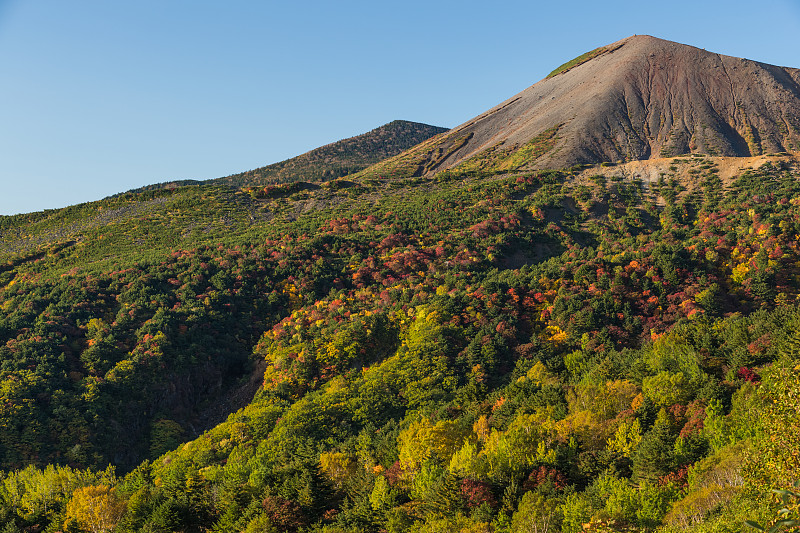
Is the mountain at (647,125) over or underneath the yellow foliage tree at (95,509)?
over

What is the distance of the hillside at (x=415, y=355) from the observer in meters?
40.3

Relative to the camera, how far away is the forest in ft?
132

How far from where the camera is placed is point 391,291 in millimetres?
90812

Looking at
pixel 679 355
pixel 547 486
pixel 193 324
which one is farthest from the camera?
pixel 193 324

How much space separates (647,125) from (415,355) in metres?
142

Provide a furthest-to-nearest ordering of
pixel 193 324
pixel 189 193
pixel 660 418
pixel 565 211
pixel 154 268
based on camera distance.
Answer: pixel 189 193 → pixel 565 211 → pixel 154 268 → pixel 193 324 → pixel 660 418

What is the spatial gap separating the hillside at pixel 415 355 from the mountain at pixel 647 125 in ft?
89.8

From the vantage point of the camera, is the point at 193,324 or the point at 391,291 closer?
the point at 193,324

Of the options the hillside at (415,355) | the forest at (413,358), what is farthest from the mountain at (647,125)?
the forest at (413,358)

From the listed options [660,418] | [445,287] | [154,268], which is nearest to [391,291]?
[445,287]

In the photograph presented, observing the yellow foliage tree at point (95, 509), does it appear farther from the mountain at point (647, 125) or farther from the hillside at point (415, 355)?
the mountain at point (647, 125)

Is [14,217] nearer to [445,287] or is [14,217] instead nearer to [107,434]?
[107,434]

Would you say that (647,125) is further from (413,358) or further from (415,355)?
(413,358)

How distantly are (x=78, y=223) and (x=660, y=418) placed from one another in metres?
127
